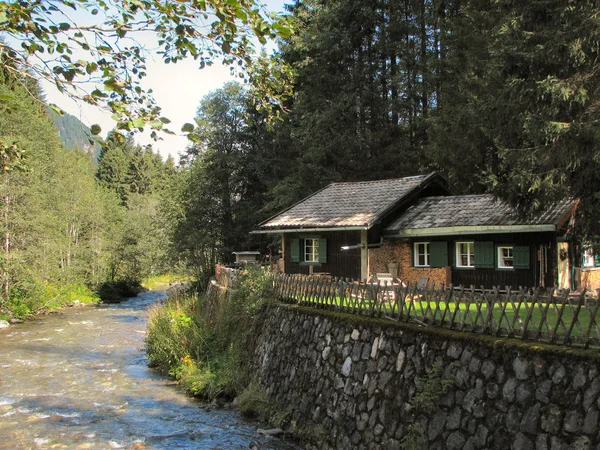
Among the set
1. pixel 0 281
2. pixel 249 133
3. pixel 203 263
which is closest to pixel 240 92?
pixel 249 133

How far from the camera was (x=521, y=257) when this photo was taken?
17.7 m

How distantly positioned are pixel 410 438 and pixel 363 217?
12.8m

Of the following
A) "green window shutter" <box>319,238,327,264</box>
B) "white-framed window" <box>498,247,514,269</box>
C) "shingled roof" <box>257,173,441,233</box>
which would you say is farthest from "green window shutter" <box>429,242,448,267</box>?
"green window shutter" <box>319,238,327,264</box>

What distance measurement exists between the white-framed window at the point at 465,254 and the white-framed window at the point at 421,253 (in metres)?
1.40

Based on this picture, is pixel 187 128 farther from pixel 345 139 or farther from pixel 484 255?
pixel 345 139

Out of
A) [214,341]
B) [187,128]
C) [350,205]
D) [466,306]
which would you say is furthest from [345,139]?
[187,128]

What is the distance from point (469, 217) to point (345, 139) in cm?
1284

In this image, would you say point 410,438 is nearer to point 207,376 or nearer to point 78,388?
point 207,376

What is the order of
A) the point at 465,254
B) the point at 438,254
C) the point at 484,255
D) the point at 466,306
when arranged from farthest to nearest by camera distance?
the point at 438,254
the point at 465,254
the point at 484,255
the point at 466,306

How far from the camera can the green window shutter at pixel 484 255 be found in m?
18.5

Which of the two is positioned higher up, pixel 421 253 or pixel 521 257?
pixel 421 253

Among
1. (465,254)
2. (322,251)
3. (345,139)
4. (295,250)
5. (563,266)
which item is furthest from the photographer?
(345,139)

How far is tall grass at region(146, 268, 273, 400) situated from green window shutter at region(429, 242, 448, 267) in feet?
23.9

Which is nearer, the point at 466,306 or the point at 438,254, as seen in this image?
the point at 466,306
